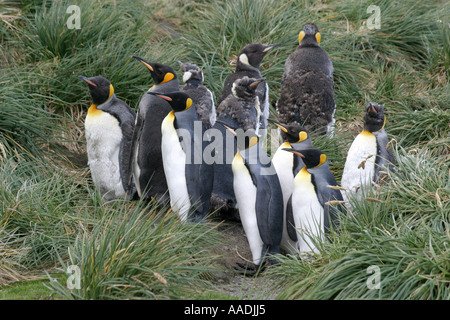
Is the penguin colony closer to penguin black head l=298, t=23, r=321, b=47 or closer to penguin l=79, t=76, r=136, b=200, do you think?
penguin l=79, t=76, r=136, b=200

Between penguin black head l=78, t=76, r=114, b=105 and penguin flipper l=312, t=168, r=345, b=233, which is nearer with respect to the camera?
penguin flipper l=312, t=168, r=345, b=233

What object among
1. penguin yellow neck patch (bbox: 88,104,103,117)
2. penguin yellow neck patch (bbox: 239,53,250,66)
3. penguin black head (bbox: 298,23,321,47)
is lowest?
penguin yellow neck patch (bbox: 88,104,103,117)

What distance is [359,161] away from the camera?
17.5 feet

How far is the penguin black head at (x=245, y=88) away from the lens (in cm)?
550

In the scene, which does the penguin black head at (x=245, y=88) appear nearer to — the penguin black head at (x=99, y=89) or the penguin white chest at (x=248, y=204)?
the penguin white chest at (x=248, y=204)

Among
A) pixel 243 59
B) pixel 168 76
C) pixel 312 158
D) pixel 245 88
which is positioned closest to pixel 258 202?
pixel 312 158

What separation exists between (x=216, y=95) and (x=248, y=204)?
2.51 meters

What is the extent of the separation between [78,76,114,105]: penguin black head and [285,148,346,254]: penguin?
188cm

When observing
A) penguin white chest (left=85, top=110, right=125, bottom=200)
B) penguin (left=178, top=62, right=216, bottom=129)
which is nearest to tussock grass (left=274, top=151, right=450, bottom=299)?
penguin (left=178, top=62, right=216, bottom=129)

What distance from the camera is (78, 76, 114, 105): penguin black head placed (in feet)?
18.5

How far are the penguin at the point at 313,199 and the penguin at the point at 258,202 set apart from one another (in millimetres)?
163

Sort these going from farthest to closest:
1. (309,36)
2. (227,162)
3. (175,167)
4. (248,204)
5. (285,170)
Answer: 1. (309,36)
2. (227,162)
3. (285,170)
4. (175,167)
5. (248,204)

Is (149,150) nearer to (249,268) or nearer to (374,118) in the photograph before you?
(249,268)
